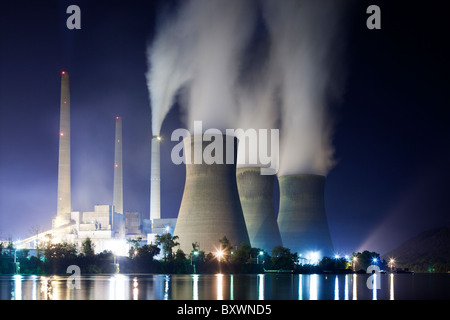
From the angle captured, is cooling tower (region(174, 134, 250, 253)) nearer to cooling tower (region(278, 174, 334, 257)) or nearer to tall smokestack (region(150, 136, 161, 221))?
cooling tower (region(278, 174, 334, 257))

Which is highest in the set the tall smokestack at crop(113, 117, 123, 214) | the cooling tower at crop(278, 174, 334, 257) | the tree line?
the tall smokestack at crop(113, 117, 123, 214)

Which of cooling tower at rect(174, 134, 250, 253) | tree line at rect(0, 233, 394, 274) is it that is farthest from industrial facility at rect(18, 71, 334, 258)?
tree line at rect(0, 233, 394, 274)

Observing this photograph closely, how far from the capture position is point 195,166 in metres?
45.0

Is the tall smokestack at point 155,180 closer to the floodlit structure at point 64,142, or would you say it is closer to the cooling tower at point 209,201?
the floodlit structure at point 64,142

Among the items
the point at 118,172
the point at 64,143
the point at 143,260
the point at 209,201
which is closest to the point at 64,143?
the point at 64,143

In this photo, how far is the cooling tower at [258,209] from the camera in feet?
185

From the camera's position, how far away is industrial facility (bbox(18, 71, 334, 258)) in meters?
45.1

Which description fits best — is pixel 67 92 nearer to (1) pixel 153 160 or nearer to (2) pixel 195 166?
(1) pixel 153 160

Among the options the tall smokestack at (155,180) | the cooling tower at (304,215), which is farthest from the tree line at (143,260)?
the tall smokestack at (155,180)

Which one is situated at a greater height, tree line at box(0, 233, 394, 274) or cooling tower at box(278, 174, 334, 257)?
cooling tower at box(278, 174, 334, 257)

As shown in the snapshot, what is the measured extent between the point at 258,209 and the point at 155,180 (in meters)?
23.7
